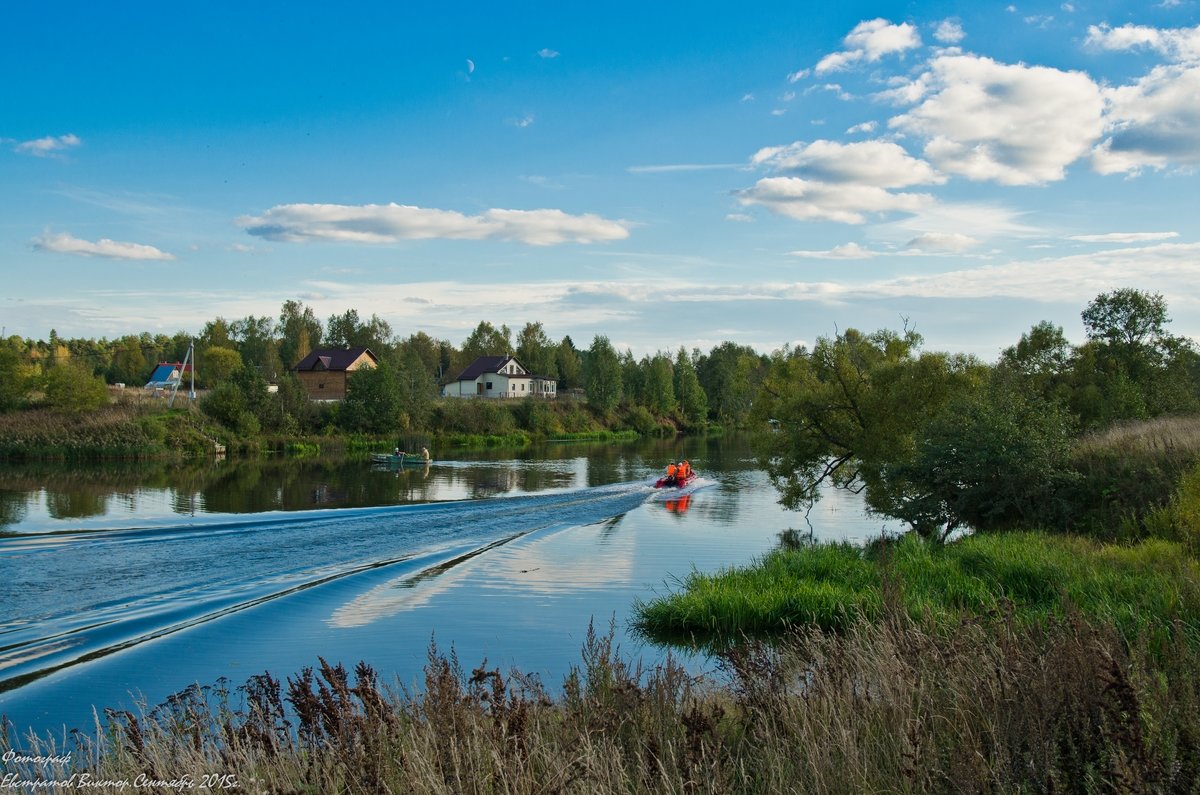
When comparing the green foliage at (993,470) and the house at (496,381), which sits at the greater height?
the house at (496,381)

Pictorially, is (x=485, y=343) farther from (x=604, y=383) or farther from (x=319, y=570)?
(x=319, y=570)

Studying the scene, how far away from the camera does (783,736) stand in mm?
6910

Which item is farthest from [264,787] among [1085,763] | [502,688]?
[1085,763]

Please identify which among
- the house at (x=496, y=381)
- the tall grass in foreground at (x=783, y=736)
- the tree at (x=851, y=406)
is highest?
the house at (x=496, y=381)

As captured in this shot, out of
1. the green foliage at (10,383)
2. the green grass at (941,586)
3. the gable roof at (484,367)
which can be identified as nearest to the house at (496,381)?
the gable roof at (484,367)

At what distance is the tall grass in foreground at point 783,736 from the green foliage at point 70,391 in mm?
60199

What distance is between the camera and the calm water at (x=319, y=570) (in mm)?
13531

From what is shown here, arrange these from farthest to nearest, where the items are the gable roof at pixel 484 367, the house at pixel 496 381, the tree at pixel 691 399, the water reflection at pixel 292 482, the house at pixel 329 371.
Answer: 1. the tree at pixel 691 399
2. the gable roof at pixel 484 367
3. the house at pixel 496 381
4. the house at pixel 329 371
5. the water reflection at pixel 292 482

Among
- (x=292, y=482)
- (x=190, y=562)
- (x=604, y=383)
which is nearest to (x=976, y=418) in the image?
(x=190, y=562)

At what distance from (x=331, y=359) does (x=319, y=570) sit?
85.4m

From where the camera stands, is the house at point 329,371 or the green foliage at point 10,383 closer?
the green foliage at point 10,383

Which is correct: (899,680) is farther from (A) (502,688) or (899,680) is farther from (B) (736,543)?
(B) (736,543)

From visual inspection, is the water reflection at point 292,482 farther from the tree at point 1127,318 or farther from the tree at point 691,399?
the tree at point 691,399

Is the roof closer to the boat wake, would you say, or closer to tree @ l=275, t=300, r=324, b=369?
tree @ l=275, t=300, r=324, b=369
